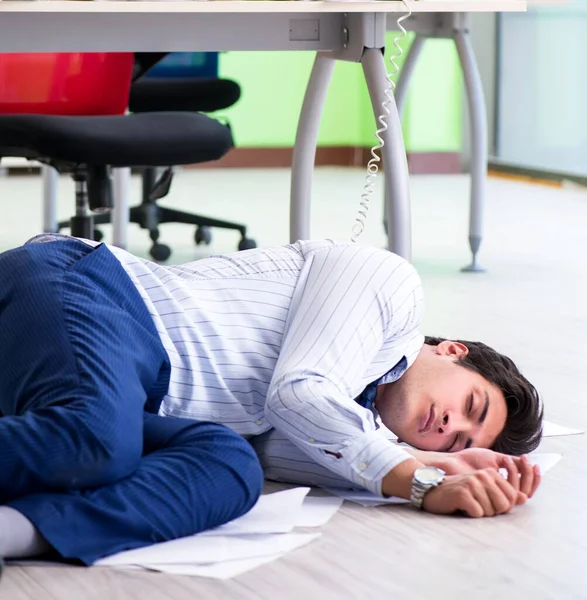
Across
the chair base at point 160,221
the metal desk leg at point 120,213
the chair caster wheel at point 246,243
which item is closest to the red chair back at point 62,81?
the metal desk leg at point 120,213

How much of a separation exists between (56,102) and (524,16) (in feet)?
11.1

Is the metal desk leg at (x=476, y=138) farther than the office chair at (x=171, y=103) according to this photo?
No

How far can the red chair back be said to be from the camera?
3211 mm

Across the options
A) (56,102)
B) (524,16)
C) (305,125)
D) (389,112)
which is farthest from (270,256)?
(524,16)

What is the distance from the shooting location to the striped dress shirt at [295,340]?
1.48 metres

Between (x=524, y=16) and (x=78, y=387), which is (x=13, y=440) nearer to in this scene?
(x=78, y=387)

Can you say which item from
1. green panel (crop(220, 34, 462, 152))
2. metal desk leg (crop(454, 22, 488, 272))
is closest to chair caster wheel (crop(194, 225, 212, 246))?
metal desk leg (crop(454, 22, 488, 272))

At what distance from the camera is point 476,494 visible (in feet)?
4.85

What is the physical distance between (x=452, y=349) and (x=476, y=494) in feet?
0.95

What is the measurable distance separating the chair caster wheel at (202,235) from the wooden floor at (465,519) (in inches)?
1.6

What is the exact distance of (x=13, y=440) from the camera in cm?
131

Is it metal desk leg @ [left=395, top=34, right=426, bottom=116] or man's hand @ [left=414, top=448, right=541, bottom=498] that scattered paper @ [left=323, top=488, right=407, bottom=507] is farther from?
metal desk leg @ [left=395, top=34, right=426, bottom=116]

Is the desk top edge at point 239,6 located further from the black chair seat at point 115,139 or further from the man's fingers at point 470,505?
the man's fingers at point 470,505

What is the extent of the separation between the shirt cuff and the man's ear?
25 centimetres
